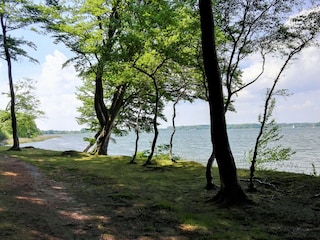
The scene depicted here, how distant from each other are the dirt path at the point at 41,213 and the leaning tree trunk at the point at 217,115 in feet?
9.67

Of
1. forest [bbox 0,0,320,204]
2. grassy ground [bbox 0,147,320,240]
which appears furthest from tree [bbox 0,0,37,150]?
grassy ground [bbox 0,147,320,240]

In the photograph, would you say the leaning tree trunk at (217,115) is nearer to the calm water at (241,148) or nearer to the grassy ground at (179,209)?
the grassy ground at (179,209)

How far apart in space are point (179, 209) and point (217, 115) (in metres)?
2.21

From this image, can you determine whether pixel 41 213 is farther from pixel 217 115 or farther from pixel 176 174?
pixel 176 174

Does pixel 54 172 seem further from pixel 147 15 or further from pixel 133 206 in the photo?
pixel 147 15

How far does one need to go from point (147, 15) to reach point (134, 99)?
9914 mm

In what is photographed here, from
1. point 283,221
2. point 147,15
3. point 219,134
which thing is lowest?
point 283,221

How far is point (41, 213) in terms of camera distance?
5.71 meters

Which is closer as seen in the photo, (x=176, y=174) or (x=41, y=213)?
(x=41, y=213)

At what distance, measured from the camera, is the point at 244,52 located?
29.7 feet

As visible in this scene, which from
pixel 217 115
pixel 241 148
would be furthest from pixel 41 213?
pixel 241 148

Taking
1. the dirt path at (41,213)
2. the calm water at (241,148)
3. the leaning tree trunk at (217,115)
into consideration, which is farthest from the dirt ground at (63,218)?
the calm water at (241,148)

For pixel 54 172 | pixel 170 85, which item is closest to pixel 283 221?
pixel 54 172

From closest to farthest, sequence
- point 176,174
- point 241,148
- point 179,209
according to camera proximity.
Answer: point 179,209 → point 176,174 → point 241,148
